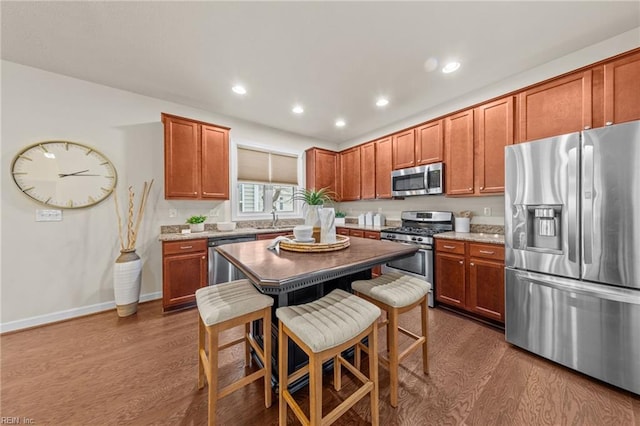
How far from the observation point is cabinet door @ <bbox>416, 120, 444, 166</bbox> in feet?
10.6

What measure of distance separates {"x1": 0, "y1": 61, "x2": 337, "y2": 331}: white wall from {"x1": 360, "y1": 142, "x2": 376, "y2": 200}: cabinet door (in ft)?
9.98

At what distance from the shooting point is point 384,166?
4.04 meters

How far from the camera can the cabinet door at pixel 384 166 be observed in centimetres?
394

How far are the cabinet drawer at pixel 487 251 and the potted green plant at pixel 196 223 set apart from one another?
357 centimetres

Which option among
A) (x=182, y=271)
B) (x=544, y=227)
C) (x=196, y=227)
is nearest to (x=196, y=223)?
(x=196, y=227)

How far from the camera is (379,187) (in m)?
4.13

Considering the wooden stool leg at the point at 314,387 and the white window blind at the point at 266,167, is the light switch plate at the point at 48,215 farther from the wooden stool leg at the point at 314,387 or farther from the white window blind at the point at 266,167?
the wooden stool leg at the point at 314,387

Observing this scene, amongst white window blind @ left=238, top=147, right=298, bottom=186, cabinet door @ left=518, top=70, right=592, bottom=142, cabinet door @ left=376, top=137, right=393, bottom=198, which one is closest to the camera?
cabinet door @ left=518, top=70, right=592, bottom=142

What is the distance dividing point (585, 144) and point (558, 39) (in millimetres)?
1174

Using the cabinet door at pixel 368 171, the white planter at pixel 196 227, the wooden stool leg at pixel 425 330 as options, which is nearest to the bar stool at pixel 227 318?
the wooden stool leg at pixel 425 330

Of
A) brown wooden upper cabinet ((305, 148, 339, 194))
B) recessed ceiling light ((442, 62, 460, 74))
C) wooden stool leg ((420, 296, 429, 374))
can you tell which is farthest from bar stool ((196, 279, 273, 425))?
brown wooden upper cabinet ((305, 148, 339, 194))

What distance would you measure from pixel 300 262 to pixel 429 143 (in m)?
2.92

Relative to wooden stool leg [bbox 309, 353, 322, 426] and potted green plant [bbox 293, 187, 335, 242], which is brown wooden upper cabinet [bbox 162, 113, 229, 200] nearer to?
potted green plant [bbox 293, 187, 335, 242]

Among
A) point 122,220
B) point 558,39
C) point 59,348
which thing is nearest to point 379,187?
point 558,39
